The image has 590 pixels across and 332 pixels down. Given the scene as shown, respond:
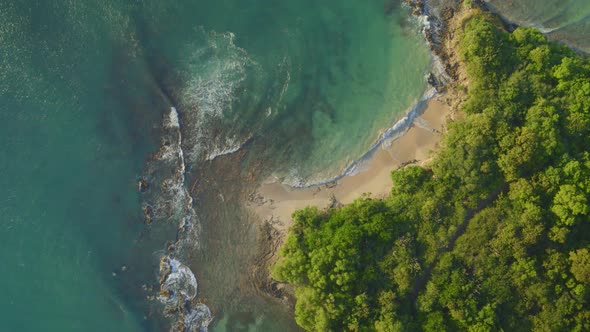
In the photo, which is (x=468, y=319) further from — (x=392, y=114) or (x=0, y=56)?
(x=0, y=56)

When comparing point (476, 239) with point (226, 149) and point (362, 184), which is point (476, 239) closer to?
point (362, 184)

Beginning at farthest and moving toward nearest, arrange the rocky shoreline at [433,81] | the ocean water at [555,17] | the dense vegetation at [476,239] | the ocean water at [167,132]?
the ocean water at [555,17] < the rocky shoreline at [433,81] < the ocean water at [167,132] < the dense vegetation at [476,239]

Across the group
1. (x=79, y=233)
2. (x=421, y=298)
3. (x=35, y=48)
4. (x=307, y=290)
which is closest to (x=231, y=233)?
(x=307, y=290)

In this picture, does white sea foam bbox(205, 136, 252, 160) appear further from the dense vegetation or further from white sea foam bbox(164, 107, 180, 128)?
the dense vegetation

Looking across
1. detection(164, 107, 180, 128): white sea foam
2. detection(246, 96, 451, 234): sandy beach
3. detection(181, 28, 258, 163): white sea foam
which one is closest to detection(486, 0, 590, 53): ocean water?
detection(246, 96, 451, 234): sandy beach

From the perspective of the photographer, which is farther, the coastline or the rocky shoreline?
the coastline

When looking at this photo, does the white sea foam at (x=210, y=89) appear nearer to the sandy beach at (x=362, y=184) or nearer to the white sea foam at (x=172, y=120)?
the white sea foam at (x=172, y=120)

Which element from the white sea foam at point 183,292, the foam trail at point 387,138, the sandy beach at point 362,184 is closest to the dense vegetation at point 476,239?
the sandy beach at point 362,184
